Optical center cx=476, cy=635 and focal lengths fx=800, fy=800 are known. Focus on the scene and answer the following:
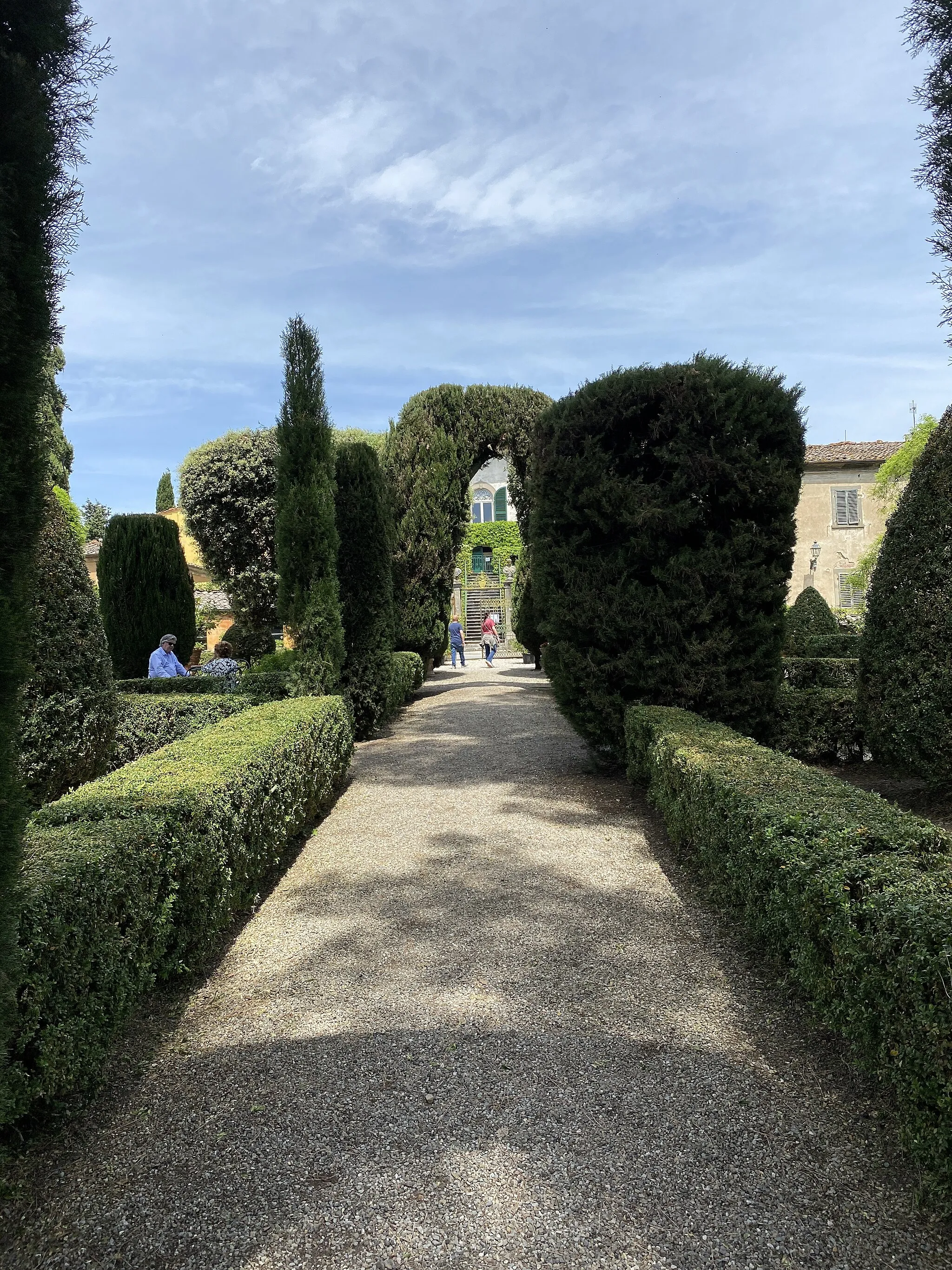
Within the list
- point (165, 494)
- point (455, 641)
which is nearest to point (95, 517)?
point (165, 494)

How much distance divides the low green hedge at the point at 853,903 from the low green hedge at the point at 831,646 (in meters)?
9.50

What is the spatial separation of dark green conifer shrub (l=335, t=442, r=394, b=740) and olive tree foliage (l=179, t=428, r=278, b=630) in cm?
484

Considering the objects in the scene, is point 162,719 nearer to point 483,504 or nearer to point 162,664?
point 162,664

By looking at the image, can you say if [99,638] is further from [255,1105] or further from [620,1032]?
[620,1032]

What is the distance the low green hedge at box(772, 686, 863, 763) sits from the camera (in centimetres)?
800

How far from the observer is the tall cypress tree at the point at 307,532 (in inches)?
381

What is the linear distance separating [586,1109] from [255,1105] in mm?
1146

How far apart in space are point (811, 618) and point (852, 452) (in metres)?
18.8

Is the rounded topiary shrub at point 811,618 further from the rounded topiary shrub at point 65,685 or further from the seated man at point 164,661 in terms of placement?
the rounded topiary shrub at point 65,685

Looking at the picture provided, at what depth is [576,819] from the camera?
21.5ft

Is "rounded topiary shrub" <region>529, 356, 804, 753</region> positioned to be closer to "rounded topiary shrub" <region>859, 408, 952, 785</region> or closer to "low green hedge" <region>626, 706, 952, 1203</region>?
"rounded topiary shrub" <region>859, 408, 952, 785</region>

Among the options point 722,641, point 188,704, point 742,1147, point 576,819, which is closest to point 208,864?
point 742,1147

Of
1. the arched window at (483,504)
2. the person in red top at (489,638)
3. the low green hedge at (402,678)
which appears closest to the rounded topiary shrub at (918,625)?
the low green hedge at (402,678)

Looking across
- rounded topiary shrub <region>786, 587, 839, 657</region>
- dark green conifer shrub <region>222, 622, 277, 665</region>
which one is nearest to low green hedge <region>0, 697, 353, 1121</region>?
dark green conifer shrub <region>222, 622, 277, 665</region>
